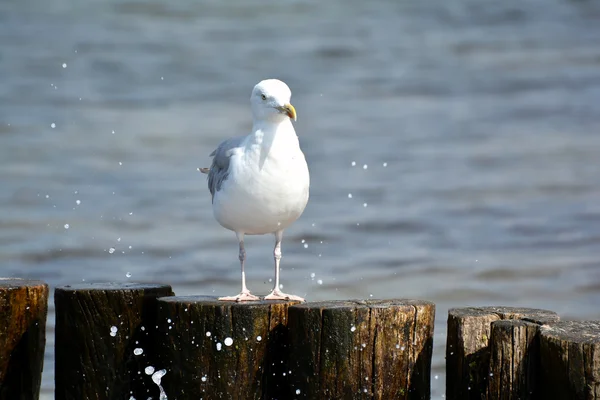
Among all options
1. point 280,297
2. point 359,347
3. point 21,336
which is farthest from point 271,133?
point 21,336

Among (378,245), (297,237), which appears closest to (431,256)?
(378,245)

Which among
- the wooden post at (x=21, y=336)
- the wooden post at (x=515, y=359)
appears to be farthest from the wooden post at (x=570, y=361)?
the wooden post at (x=21, y=336)

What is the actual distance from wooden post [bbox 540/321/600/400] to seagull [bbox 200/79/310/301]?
1.37m

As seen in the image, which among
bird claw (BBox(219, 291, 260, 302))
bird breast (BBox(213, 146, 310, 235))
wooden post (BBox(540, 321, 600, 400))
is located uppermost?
bird breast (BBox(213, 146, 310, 235))

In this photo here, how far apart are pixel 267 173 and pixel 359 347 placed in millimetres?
1091

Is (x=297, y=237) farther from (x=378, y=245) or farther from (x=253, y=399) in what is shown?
(x=253, y=399)

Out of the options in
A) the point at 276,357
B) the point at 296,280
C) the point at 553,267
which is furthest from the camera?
the point at 553,267

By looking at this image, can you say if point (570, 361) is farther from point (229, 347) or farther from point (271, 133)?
point (271, 133)

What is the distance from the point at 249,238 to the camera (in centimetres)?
1154

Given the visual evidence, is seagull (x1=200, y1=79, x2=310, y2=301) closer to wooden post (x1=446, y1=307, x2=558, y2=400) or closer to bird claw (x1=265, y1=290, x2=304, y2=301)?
bird claw (x1=265, y1=290, x2=304, y2=301)

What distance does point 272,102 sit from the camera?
5.49m

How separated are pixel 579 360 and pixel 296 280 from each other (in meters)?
6.01

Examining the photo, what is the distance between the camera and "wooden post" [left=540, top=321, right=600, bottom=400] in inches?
174

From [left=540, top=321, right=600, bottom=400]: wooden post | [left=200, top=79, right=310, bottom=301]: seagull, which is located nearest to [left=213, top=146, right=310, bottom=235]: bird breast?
[left=200, top=79, right=310, bottom=301]: seagull
